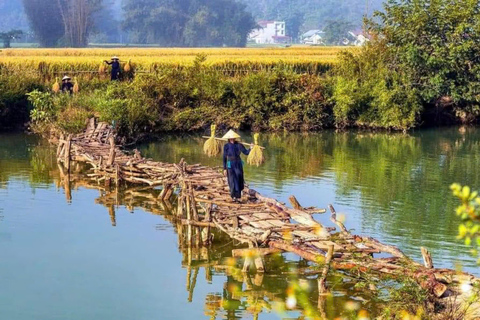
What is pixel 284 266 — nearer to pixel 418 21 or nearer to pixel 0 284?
pixel 0 284

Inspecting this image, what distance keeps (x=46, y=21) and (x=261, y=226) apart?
58325 millimetres

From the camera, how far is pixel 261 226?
10.5 m

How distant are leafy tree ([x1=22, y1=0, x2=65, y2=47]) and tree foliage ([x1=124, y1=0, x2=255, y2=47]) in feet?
33.8

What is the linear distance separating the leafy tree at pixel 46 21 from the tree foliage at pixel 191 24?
10314mm

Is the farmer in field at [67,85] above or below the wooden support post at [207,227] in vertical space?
above

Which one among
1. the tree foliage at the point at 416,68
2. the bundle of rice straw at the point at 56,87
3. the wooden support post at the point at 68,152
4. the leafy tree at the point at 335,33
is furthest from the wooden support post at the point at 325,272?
the leafy tree at the point at 335,33

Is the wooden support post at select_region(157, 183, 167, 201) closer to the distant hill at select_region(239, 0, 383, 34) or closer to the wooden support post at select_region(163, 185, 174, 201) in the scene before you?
the wooden support post at select_region(163, 185, 174, 201)

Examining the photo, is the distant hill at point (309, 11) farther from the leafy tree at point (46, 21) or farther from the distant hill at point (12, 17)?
the leafy tree at point (46, 21)

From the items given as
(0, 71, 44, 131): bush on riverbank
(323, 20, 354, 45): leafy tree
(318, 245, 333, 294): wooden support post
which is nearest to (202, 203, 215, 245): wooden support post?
(318, 245, 333, 294): wooden support post

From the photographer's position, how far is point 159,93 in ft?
82.2

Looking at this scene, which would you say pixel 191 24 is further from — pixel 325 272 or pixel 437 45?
pixel 325 272

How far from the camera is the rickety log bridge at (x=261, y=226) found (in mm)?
8656

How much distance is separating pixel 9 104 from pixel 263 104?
8.24 metres

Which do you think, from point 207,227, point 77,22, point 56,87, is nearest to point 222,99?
point 56,87
